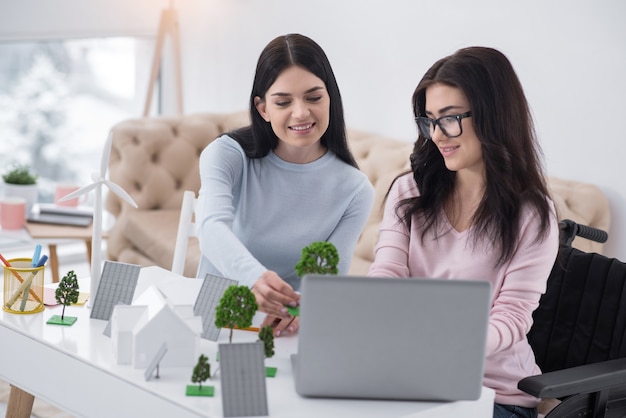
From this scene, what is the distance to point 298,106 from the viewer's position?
1969 mm

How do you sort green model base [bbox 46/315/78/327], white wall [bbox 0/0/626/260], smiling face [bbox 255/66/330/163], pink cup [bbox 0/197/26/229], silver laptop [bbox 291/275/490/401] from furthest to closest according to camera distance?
pink cup [bbox 0/197/26/229] → white wall [bbox 0/0/626/260] → smiling face [bbox 255/66/330/163] → green model base [bbox 46/315/78/327] → silver laptop [bbox 291/275/490/401]

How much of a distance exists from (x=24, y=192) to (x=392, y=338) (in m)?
2.68

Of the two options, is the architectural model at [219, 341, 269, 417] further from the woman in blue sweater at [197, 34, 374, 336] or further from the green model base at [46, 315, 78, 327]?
the woman in blue sweater at [197, 34, 374, 336]

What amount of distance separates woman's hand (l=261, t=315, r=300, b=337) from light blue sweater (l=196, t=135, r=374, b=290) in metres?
0.36

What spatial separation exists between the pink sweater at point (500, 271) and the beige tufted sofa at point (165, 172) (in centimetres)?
138

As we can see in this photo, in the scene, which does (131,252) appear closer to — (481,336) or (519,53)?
(519,53)

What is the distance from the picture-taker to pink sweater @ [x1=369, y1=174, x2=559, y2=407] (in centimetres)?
173

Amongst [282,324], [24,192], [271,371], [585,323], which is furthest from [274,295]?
[24,192]

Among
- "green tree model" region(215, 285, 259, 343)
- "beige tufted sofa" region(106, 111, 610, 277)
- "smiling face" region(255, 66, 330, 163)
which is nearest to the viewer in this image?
"green tree model" region(215, 285, 259, 343)

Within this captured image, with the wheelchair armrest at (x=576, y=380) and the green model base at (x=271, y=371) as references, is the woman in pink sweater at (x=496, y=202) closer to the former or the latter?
the wheelchair armrest at (x=576, y=380)

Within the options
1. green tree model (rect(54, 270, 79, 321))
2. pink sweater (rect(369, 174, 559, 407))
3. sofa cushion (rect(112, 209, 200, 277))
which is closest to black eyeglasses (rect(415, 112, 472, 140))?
pink sweater (rect(369, 174, 559, 407))

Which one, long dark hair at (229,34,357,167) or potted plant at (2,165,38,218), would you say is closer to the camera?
long dark hair at (229,34,357,167)

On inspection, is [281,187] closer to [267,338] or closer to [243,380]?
[267,338]

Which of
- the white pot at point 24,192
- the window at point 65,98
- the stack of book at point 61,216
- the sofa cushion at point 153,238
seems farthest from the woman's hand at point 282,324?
the window at point 65,98
